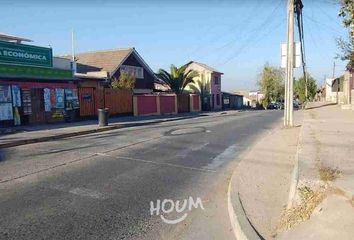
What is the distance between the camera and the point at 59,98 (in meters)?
24.0

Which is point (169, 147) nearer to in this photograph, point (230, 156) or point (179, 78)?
point (230, 156)

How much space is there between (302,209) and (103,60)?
3699 cm

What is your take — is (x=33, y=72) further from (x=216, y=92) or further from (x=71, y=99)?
(x=216, y=92)

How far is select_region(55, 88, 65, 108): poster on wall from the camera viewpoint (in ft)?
77.9

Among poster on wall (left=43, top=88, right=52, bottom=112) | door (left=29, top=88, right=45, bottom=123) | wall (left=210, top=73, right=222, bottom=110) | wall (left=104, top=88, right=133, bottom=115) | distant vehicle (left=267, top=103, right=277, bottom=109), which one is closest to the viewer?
door (left=29, top=88, right=45, bottom=123)

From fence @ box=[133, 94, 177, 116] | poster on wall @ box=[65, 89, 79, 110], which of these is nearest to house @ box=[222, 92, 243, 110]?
fence @ box=[133, 94, 177, 116]

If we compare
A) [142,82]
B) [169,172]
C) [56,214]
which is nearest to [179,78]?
[142,82]

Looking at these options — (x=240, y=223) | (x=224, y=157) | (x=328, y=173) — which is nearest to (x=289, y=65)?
(x=224, y=157)

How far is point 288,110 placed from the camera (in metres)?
19.4

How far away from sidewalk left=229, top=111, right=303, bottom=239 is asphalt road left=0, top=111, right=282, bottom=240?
0.83ft

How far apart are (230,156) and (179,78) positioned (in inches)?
1357

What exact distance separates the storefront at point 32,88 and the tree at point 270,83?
2563 inches

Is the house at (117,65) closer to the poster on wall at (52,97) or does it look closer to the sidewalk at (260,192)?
the poster on wall at (52,97)

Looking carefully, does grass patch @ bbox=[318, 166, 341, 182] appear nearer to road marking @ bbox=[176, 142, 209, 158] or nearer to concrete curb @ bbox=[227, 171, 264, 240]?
concrete curb @ bbox=[227, 171, 264, 240]
